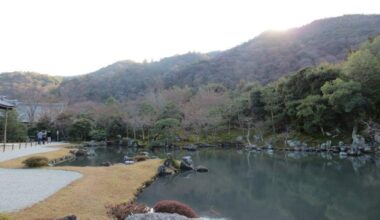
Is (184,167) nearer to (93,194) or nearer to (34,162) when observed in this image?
(34,162)

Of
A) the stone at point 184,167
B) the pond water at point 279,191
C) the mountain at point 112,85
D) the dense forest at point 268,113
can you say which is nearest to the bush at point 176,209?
the pond water at point 279,191

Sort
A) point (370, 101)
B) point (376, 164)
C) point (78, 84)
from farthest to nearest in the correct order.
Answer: point (78, 84) < point (370, 101) < point (376, 164)

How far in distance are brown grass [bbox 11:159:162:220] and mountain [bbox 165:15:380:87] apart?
57334 millimetres

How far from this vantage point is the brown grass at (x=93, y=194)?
8735 millimetres

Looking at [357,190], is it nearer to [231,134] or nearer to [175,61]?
[231,134]

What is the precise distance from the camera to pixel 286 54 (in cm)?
8250

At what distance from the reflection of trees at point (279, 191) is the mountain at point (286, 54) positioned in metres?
50.8

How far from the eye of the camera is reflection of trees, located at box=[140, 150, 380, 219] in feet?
39.2

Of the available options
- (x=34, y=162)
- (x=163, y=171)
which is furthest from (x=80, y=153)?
(x=163, y=171)

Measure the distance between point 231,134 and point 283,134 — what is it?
6.97 m

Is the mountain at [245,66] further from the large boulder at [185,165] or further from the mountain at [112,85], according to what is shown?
the large boulder at [185,165]

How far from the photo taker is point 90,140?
45438mm

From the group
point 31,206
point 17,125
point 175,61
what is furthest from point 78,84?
point 31,206

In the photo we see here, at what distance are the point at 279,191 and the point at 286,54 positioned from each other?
71.3 metres
